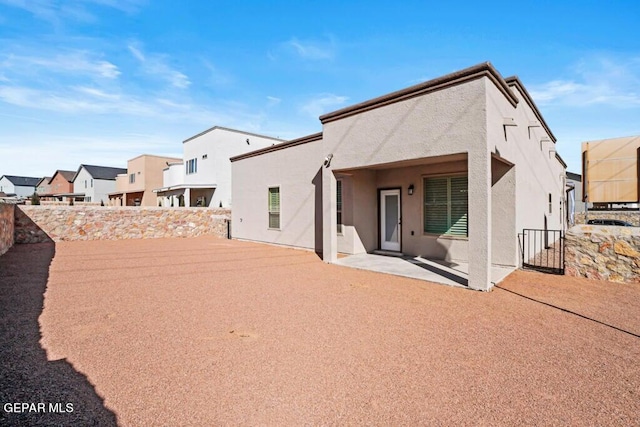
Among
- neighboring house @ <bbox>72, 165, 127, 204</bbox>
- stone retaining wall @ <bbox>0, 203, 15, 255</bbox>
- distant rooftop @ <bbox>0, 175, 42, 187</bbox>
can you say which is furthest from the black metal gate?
distant rooftop @ <bbox>0, 175, 42, 187</bbox>

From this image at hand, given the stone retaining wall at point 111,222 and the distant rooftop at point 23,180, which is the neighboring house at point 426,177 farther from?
the distant rooftop at point 23,180

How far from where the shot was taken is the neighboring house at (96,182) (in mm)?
44094

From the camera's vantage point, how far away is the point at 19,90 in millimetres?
11180

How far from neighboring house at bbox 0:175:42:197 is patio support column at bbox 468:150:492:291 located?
83.8 meters

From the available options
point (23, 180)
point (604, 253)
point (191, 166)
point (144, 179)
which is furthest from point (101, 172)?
point (604, 253)

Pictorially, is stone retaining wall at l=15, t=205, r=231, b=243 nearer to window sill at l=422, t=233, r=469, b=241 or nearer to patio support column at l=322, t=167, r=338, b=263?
patio support column at l=322, t=167, r=338, b=263

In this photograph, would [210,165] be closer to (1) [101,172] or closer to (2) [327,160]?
(2) [327,160]

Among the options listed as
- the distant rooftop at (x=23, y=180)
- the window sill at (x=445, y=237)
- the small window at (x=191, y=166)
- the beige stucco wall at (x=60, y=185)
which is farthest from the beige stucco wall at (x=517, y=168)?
the distant rooftop at (x=23, y=180)

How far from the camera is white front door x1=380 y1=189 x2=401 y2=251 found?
10.7 metres

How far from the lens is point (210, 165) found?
25594 millimetres

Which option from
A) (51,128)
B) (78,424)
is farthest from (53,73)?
(78,424)

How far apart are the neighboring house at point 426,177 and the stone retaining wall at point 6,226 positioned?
895 cm

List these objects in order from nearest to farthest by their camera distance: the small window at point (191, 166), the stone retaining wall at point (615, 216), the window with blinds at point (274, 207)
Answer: the window with blinds at point (274, 207)
the stone retaining wall at point (615, 216)
the small window at point (191, 166)

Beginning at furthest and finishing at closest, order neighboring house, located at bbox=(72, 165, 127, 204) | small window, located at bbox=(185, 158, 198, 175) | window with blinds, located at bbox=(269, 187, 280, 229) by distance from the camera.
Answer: neighboring house, located at bbox=(72, 165, 127, 204) → small window, located at bbox=(185, 158, 198, 175) → window with blinds, located at bbox=(269, 187, 280, 229)
